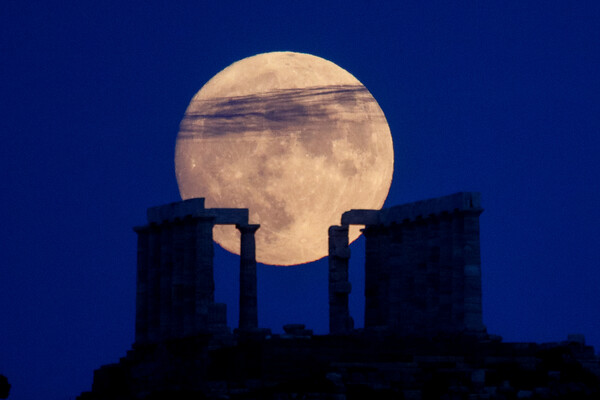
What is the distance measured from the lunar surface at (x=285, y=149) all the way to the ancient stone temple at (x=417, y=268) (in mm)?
1920

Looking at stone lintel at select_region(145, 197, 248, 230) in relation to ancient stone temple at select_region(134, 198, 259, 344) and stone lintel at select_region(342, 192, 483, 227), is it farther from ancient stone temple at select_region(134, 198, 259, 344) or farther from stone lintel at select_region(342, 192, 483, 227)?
stone lintel at select_region(342, 192, 483, 227)

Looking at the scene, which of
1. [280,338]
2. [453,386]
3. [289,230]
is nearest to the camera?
[453,386]

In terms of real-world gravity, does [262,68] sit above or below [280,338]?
above

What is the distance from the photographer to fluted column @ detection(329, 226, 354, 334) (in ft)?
337

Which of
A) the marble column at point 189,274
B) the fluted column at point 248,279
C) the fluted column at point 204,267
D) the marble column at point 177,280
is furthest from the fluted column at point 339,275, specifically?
the marble column at point 177,280

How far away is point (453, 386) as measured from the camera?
83500mm

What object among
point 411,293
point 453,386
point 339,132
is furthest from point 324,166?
point 453,386

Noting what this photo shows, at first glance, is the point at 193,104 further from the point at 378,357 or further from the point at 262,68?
the point at 378,357

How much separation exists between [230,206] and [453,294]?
45.6ft

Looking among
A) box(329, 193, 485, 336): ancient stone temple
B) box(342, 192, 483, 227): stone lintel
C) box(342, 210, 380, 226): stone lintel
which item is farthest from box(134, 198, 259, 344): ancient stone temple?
box(342, 192, 483, 227): stone lintel

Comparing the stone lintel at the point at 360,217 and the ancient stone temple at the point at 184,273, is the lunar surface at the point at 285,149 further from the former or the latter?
the ancient stone temple at the point at 184,273

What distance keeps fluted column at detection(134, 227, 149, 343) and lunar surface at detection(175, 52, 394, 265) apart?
3441 mm

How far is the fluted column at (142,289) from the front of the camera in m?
103

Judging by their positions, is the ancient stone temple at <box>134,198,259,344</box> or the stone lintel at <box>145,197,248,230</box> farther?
the stone lintel at <box>145,197,248,230</box>
